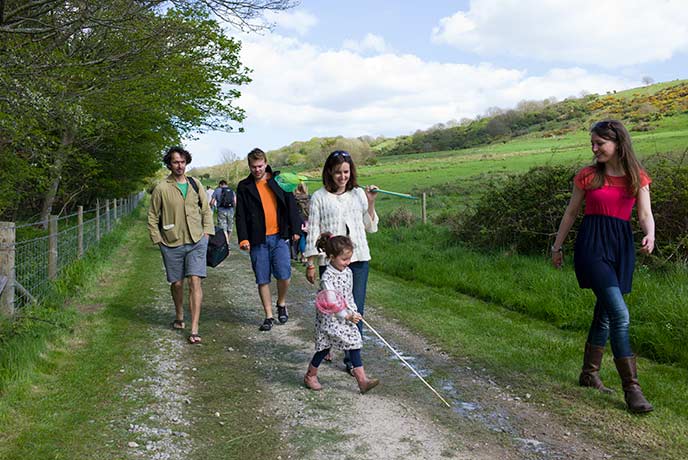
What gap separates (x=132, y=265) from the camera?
1259 cm

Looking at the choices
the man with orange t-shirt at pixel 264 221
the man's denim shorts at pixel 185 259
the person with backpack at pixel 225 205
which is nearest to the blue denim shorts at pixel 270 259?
the man with orange t-shirt at pixel 264 221

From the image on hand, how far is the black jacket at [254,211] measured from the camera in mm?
7102

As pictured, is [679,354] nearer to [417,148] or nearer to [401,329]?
[401,329]

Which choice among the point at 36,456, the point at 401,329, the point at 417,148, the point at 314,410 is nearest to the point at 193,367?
the point at 314,410

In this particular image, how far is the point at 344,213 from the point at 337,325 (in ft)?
3.85

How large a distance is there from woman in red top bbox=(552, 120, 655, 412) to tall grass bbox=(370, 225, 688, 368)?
5.03 feet

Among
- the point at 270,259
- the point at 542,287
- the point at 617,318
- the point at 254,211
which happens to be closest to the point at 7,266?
the point at 254,211

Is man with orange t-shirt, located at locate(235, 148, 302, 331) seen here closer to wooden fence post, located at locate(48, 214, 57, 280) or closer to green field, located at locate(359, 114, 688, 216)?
wooden fence post, located at locate(48, 214, 57, 280)

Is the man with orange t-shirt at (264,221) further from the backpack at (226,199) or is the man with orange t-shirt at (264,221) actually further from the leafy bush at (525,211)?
the backpack at (226,199)

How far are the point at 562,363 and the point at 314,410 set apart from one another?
8.09 ft

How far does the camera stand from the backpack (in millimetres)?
15289

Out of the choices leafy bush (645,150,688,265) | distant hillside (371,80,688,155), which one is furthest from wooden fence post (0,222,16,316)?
A: distant hillside (371,80,688,155)

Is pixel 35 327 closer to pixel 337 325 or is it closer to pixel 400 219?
pixel 337 325

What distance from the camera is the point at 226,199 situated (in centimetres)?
1529
